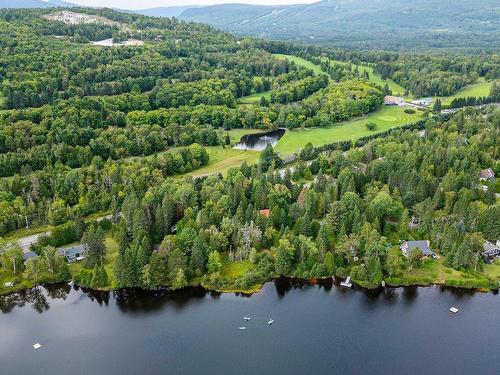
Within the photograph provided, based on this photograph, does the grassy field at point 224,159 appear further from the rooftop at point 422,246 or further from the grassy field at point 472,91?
the grassy field at point 472,91

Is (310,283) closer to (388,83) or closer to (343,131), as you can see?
(343,131)

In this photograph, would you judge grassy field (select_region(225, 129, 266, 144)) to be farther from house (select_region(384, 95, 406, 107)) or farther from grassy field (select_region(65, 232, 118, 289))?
grassy field (select_region(65, 232, 118, 289))

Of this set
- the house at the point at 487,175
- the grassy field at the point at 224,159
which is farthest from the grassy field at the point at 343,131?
the house at the point at 487,175

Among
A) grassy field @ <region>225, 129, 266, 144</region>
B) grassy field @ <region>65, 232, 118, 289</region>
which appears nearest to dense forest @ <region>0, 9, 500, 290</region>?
grassy field @ <region>65, 232, 118, 289</region>

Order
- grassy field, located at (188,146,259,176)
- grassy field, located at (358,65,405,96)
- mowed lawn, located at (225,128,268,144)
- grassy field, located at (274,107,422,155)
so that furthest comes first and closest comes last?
1. grassy field, located at (358,65,405,96)
2. mowed lawn, located at (225,128,268,144)
3. grassy field, located at (274,107,422,155)
4. grassy field, located at (188,146,259,176)

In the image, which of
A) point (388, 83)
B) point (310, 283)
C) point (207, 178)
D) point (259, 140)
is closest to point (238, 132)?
point (259, 140)

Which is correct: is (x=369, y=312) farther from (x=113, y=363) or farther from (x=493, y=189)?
(x=493, y=189)
